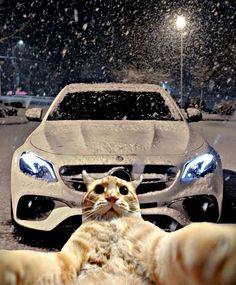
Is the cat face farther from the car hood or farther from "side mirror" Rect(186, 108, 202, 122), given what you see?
"side mirror" Rect(186, 108, 202, 122)

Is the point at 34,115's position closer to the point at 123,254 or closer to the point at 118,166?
the point at 118,166

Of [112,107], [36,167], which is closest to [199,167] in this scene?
[36,167]

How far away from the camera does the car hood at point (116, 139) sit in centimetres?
410

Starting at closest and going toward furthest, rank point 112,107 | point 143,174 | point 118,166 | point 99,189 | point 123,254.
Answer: point 123,254, point 99,189, point 118,166, point 143,174, point 112,107

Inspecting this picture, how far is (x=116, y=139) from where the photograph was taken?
14.1ft

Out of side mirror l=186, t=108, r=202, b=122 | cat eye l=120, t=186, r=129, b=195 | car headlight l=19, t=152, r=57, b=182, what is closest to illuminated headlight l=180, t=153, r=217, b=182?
car headlight l=19, t=152, r=57, b=182

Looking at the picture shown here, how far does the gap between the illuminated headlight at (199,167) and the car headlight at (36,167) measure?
0.85 metres

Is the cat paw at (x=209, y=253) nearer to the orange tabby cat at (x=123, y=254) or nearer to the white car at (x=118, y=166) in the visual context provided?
the orange tabby cat at (x=123, y=254)

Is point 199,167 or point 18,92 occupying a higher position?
point 199,167

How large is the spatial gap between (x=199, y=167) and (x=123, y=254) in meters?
2.97

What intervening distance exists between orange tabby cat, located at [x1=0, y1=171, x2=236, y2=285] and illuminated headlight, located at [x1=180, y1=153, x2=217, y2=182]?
2.59 m

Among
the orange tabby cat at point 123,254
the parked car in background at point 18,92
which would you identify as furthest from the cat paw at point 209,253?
the parked car in background at point 18,92

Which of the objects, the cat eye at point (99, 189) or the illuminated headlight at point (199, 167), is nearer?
the cat eye at point (99, 189)

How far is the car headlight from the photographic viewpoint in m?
4.04
